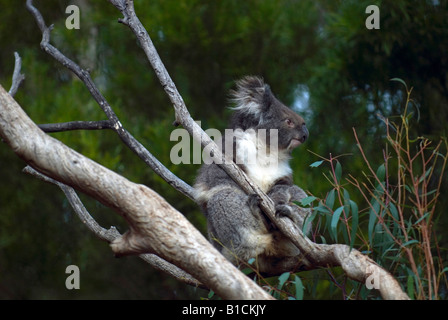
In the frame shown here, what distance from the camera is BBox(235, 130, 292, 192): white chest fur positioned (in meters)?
3.60

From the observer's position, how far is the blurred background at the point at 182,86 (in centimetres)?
Answer: 602

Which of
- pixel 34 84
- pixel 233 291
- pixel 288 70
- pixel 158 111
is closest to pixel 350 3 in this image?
pixel 288 70

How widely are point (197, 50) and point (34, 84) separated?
5.44ft

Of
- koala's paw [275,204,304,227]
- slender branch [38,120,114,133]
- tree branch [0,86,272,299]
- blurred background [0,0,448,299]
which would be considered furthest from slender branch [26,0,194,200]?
blurred background [0,0,448,299]

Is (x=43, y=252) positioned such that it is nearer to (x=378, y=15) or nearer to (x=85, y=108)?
(x=85, y=108)

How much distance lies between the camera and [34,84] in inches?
265

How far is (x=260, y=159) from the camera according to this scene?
367cm

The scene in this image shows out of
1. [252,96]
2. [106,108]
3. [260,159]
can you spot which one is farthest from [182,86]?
[106,108]

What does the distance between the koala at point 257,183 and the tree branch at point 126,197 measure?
2.49ft

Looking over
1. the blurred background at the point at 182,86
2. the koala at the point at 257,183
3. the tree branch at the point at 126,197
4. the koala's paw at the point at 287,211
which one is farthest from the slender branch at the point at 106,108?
the blurred background at the point at 182,86

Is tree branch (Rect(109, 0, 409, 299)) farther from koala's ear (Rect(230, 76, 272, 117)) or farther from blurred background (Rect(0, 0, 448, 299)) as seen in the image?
blurred background (Rect(0, 0, 448, 299))

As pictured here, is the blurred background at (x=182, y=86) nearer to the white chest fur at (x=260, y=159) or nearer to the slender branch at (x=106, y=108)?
the white chest fur at (x=260, y=159)

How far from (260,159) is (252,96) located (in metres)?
0.37

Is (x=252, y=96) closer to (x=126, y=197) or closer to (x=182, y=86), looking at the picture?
(x=126, y=197)
